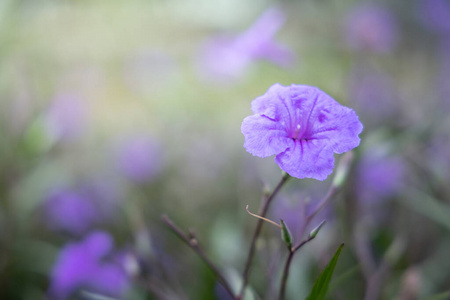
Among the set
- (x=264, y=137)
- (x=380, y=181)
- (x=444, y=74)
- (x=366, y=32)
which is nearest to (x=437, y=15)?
(x=444, y=74)

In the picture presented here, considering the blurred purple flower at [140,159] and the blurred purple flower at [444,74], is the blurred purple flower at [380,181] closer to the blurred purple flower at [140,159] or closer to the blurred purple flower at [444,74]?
the blurred purple flower at [444,74]

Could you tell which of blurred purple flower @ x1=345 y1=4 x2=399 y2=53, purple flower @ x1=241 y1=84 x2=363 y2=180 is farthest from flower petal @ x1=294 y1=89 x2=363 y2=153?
blurred purple flower @ x1=345 y1=4 x2=399 y2=53

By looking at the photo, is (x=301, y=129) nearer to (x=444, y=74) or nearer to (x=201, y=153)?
(x=201, y=153)

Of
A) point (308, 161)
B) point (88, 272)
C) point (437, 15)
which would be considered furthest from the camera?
point (437, 15)

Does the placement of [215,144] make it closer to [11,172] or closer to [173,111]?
[173,111]

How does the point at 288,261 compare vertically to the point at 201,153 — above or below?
above

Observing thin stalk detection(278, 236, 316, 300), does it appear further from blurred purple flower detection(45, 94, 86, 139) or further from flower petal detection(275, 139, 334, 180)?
blurred purple flower detection(45, 94, 86, 139)

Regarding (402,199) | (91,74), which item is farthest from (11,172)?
(91,74)

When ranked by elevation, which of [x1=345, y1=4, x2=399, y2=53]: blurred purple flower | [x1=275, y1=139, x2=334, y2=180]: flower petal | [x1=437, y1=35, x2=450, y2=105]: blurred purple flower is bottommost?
[x1=437, y1=35, x2=450, y2=105]: blurred purple flower
